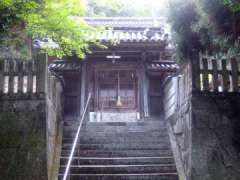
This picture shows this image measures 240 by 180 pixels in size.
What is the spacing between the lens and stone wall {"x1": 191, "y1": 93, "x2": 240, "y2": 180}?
654cm

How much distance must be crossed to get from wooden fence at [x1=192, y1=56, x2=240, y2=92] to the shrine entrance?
679 cm

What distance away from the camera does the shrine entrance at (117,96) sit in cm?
1430

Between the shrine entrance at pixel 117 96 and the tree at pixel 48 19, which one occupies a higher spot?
the tree at pixel 48 19

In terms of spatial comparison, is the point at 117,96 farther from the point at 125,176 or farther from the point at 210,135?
the point at 210,135

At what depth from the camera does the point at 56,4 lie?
23.3 feet

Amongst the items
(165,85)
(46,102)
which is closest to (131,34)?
(165,85)

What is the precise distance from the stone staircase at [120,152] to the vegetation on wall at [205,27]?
272cm

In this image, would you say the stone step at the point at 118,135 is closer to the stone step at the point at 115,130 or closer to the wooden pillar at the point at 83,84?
the stone step at the point at 115,130

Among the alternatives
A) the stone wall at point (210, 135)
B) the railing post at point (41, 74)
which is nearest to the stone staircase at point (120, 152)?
the stone wall at point (210, 135)

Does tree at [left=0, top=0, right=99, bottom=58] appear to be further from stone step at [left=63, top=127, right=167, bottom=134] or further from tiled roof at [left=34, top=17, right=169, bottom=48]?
stone step at [left=63, top=127, right=167, bottom=134]

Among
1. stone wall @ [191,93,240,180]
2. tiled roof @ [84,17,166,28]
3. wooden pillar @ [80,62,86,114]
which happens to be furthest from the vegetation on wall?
tiled roof @ [84,17,166,28]

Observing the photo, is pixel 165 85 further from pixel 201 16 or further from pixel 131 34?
pixel 201 16

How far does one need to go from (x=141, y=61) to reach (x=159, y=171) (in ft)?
18.2

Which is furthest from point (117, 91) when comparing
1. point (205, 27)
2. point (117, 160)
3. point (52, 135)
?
point (205, 27)
